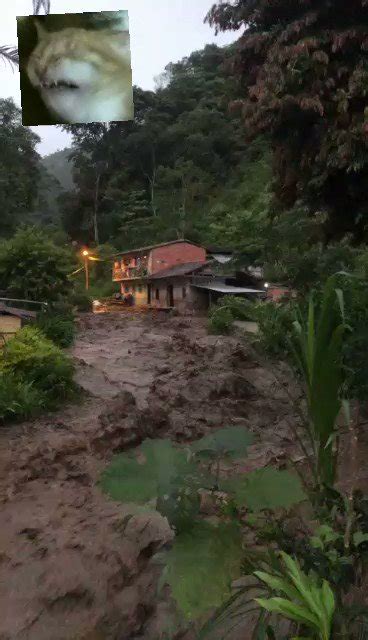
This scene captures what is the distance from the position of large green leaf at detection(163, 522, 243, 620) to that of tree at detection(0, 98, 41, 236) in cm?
205

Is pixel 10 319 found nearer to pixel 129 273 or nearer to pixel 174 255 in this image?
pixel 174 255

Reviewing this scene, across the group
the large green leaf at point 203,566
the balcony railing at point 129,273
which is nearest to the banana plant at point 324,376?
the large green leaf at point 203,566

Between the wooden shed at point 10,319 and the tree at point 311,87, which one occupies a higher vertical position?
the tree at point 311,87

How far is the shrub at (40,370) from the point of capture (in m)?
7.55

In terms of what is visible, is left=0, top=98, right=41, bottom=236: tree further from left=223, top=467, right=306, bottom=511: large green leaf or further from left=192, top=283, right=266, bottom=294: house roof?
left=192, top=283, right=266, bottom=294: house roof

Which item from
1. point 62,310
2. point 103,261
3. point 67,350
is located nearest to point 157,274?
point 103,261

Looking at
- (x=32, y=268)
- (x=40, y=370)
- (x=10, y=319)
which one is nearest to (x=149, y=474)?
(x=40, y=370)

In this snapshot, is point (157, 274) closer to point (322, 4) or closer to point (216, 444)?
point (322, 4)

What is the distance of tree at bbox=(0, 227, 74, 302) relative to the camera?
13.5m

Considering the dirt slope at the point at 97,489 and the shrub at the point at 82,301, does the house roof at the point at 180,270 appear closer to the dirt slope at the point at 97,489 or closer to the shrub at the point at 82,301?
the shrub at the point at 82,301

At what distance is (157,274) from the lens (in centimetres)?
2298

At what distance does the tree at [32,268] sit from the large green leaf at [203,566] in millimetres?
12636

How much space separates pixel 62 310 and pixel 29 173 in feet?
15.2

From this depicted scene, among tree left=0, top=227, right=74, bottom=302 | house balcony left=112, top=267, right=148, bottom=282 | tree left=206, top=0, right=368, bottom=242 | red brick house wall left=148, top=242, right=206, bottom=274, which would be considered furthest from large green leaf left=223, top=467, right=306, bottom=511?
house balcony left=112, top=267, right=148, bottom=282
